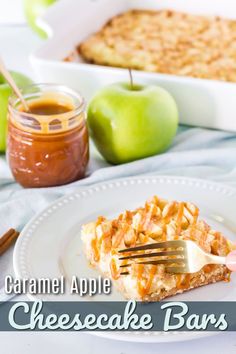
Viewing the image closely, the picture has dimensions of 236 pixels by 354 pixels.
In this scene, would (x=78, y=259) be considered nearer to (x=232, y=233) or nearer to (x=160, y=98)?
(x=232, y=233)

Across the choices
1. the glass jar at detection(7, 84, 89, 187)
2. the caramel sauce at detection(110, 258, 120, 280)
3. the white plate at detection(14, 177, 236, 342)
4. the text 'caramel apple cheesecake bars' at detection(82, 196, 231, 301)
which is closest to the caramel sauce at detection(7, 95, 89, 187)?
the glass jar at detection(7, 84, 89, 187)

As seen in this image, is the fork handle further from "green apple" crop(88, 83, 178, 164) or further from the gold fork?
"green apple" crop(88, 83, 178, 164)

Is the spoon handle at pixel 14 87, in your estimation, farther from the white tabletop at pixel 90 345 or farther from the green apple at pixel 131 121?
the white tabletop at pixel 90 345

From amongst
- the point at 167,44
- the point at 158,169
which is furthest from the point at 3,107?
the point at 167,44

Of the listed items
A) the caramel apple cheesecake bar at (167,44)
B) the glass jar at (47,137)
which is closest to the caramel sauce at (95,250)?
the glass jar at (47,137)

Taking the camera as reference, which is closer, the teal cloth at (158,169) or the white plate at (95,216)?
the white plate at (95,216)
